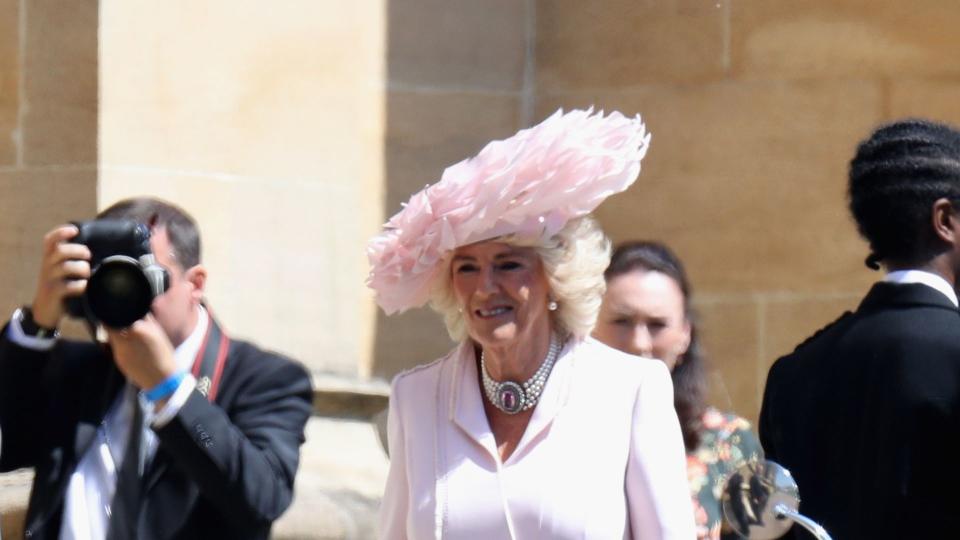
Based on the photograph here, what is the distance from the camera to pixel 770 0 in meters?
7.75

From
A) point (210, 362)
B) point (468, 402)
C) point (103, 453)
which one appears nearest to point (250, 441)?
point (210, 362)

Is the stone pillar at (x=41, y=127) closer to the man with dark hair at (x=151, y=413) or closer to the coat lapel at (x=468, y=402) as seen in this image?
the man with dark hair at (x=151, y=413)

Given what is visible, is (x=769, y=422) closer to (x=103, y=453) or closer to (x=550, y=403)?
(x=550, y=403)

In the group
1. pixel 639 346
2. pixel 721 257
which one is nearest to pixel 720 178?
pixel 721 257

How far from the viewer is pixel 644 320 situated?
6.07m

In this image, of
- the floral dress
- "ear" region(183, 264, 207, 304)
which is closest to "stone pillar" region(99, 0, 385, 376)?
the floral dress

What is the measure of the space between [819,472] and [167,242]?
1363 millimetres

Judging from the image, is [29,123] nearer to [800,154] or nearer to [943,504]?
[800,154]

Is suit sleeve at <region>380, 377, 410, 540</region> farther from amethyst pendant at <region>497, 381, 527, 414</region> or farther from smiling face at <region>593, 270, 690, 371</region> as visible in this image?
smiling face at <region>593, 270, 690, 371</region>

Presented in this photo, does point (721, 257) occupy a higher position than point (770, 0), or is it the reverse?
point (770, 0)

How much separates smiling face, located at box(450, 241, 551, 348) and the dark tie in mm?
698

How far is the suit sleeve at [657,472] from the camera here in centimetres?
479

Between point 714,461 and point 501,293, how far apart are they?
3.53 feet

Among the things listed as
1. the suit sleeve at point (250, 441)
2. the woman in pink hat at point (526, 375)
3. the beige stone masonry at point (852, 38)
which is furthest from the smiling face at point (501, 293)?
→ the beige stone masonry at point (852, 38)
